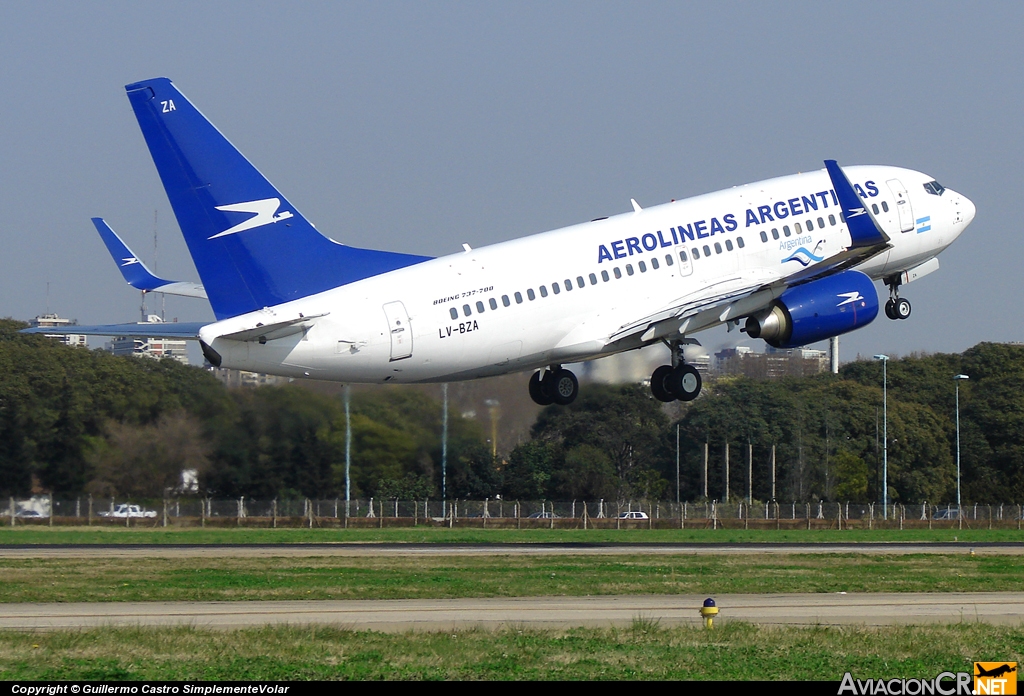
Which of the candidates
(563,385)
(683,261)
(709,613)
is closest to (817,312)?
(683,261)

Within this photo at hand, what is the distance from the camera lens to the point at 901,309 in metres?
51.2

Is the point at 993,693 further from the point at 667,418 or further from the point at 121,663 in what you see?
the point at 667,418

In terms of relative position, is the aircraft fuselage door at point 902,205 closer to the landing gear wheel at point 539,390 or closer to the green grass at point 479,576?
the green grass at point 479,576

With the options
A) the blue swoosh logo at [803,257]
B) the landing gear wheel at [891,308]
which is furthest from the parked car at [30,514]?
the landing gear wheel at [891,308]

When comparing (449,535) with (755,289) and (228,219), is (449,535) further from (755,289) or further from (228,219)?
(228,219)

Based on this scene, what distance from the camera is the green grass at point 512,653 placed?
21875mm

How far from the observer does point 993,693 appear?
2059cm

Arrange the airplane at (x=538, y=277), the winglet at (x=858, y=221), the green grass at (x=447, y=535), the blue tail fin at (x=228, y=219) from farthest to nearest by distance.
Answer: the green grass at (x=447, y=535), the winglet at (x=858, y=221), the airplane at (x=538, y=277), the blue tail fin at (x=228, y=219)

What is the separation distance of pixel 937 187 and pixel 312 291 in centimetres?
2560

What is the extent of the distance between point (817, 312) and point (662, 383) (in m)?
5.66

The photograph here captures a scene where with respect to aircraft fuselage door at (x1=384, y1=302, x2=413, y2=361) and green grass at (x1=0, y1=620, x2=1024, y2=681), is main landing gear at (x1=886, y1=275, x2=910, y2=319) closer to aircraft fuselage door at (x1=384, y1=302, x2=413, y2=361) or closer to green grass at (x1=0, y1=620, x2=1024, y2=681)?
aircraft fuselage door at (x1=384, y1=302, x2=413, y2=361)

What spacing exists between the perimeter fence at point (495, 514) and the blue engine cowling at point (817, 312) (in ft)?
57.1

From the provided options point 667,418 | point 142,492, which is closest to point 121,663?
point 142,492

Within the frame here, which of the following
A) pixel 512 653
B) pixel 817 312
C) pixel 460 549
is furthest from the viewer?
pixel 460 549
